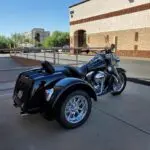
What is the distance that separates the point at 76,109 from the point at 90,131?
1.31 ft

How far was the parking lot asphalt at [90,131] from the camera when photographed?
8.89ft

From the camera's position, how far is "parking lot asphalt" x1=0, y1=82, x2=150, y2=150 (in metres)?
2.71

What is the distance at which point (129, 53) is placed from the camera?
16031 millimetres

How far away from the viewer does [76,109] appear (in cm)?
328

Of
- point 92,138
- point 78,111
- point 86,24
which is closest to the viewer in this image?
point 92,138

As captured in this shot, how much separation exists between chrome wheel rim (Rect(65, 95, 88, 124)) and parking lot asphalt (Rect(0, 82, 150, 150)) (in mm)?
151

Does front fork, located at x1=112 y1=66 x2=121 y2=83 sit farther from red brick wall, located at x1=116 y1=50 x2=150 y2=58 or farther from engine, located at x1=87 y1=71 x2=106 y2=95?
red brick wall, located at x1=116 y1=50 x2=150 y2=58

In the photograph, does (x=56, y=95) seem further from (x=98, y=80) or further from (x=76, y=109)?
(x=98, y=80)

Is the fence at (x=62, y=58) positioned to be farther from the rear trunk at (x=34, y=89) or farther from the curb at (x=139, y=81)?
the rear trunk at (x=34, y=89)

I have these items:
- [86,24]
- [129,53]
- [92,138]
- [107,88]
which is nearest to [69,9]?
[86,24]

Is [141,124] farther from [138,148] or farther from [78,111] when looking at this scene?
[78,111]

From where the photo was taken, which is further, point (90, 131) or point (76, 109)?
point (76, 109)

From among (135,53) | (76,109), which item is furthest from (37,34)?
(76,109)

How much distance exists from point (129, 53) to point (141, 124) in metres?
13.3
